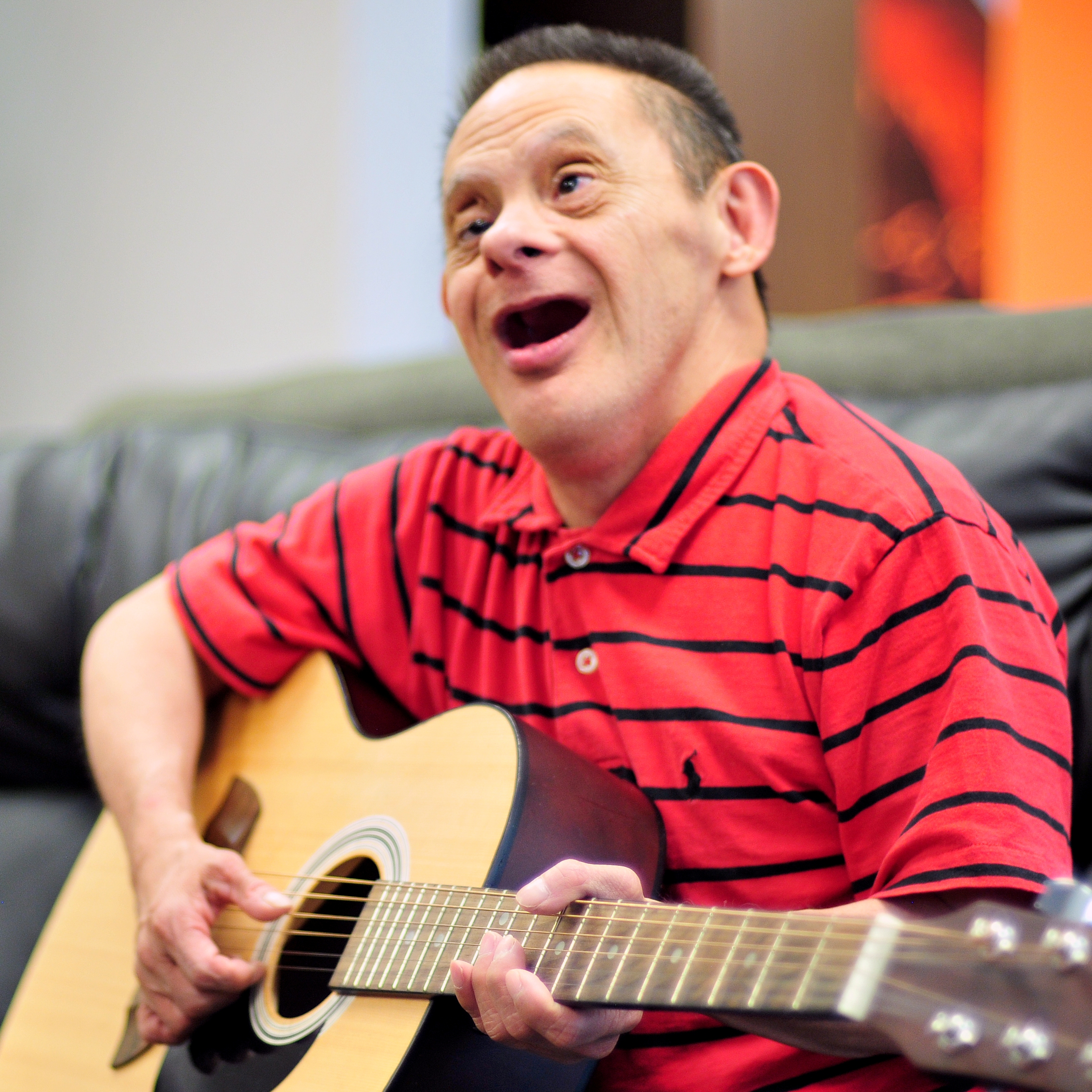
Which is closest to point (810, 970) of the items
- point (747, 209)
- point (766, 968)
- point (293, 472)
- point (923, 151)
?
point (766, 968)

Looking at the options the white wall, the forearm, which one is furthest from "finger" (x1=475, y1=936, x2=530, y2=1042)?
the white wall

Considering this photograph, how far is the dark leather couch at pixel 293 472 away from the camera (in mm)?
1092

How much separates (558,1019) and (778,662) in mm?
301

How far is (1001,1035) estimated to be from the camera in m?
0.47

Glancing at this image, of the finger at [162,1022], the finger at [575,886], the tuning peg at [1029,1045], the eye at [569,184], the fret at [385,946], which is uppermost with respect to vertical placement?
the eye at [569,184]

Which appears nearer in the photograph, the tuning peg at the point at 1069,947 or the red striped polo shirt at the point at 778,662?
the tuning peg at the point at 1069,947

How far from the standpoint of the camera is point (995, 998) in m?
0.48

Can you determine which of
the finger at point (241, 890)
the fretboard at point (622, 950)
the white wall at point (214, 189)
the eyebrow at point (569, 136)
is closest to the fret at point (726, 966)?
the fretboard at point (622, 950)

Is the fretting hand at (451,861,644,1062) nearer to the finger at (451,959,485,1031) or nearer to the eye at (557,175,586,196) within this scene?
the finger at (451,959,485,1031)

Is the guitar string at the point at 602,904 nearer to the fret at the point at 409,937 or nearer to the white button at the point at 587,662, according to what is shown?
the fret at the point at 409,937

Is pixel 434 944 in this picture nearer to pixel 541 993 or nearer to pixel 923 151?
pixel 541 993

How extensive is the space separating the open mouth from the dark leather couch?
0.43m

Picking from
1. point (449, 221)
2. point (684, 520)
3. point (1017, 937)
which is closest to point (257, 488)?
point (449, 221)

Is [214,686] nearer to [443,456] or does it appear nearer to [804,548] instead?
[443,456]
